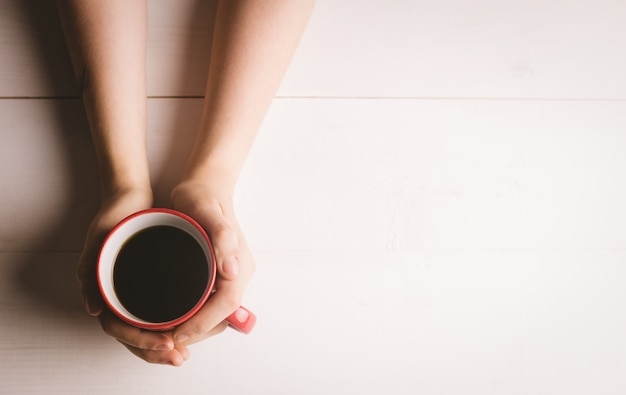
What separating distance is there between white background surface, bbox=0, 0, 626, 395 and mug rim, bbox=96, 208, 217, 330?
0.17 meters

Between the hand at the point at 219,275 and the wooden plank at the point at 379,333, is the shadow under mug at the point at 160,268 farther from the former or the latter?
the wooden plank at the point at 379,333

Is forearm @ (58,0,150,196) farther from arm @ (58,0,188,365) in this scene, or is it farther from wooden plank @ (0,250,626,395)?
wooden plank @ (0,250,626,395)

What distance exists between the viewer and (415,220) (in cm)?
63

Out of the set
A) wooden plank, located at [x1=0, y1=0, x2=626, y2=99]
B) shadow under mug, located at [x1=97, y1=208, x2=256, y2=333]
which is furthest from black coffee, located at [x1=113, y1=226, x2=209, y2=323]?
wooden plank, located at [x1=0, y1=0, x2=626, y2=99]

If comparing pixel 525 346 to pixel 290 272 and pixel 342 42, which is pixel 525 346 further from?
pixel 342 42

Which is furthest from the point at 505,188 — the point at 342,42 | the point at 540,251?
the point at 342,42

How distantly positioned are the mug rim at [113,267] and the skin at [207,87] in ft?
0.27

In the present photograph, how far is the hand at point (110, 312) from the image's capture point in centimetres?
46

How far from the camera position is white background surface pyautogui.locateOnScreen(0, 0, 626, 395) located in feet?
1.93

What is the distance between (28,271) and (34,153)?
17 centimetres

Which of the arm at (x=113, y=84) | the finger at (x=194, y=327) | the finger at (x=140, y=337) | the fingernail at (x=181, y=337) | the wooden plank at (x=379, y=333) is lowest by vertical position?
the wooden plank at (x=379, y=333)

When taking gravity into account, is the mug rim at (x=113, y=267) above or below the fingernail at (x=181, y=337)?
above

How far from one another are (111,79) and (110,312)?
30cm

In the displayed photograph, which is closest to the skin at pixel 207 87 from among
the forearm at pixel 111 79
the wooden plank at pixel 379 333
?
the forearm at pixel 111 79
